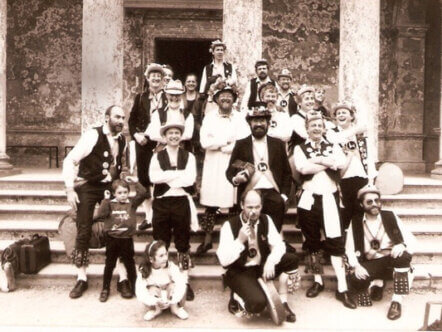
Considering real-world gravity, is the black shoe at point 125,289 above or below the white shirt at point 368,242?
below

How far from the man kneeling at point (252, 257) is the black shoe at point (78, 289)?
64.1 inches

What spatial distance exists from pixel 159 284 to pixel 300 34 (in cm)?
848

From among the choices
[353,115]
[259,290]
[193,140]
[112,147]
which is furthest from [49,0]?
[259,290]

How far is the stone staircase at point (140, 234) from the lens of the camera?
605 centimetres

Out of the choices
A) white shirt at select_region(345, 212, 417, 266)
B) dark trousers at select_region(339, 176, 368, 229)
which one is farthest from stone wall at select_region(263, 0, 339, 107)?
white shirt at select_region(345, 212, 417, 266)

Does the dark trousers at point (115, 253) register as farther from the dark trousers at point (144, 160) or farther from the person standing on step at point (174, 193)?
the dark trousers at point (144, 160)

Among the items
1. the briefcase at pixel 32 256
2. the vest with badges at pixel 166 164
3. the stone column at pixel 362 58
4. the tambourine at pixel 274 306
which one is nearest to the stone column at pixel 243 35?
the stone column at pixel 362 58

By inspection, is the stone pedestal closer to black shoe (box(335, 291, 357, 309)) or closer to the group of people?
the group of people

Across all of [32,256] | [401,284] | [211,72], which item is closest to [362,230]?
[401,284]

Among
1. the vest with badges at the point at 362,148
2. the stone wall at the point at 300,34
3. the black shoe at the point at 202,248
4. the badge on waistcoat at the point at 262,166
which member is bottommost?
the black shoe at the point at 202,248

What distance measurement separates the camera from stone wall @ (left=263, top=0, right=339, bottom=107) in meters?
12.1

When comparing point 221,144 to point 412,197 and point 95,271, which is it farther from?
point 412,197

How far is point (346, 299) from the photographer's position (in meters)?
5.50

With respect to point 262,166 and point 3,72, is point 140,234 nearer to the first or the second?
point 262,166
